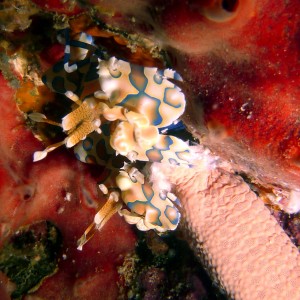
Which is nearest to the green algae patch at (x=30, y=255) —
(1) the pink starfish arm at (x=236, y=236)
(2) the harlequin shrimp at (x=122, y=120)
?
(2) the harlequin shrimp at (x=122, y=120)

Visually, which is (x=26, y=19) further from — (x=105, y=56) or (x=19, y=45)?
(x=105, y=56)

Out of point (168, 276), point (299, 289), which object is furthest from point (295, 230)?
point (168, 276)

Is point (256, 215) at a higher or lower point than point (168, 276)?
higher

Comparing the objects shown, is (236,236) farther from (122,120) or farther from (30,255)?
(30,255)

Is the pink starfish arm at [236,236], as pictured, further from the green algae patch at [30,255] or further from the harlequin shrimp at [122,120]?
the green algae patch at [30,255]

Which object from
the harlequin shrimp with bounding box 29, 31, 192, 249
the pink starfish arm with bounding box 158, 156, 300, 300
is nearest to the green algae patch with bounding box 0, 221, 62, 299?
the harlequin shrimp with bounding box 29, 31, 192, 249

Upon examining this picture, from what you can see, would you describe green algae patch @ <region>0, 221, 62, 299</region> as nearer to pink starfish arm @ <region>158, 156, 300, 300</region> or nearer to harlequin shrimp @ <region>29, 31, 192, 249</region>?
harlequin shrimp @ <region>29, 31, 192, 249</region>
